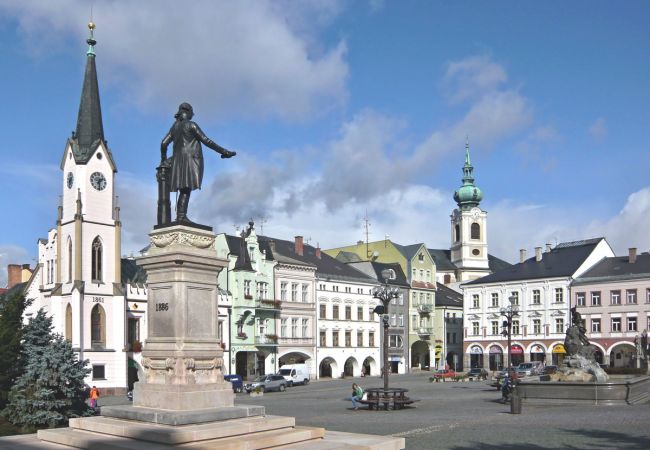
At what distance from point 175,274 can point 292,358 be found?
175 ft

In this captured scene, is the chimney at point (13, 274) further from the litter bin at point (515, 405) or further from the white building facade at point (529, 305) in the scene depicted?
the litter bin at point (515, 405)

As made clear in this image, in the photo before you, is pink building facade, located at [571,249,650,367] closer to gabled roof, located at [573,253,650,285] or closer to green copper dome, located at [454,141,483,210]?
gabled roof, located at [573,253,650,285]

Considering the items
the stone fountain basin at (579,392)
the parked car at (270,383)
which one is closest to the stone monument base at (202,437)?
the stone fountain basin at (579,392)

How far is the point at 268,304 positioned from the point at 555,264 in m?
29.9

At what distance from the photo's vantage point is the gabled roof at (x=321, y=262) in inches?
2702

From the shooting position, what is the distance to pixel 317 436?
14.7 metres

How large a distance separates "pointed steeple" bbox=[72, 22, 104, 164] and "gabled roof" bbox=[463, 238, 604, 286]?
4297 cm

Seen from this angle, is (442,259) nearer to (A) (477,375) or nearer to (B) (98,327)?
(A) (477,375)

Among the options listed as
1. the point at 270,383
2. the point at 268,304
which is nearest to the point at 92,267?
the point at 270,383

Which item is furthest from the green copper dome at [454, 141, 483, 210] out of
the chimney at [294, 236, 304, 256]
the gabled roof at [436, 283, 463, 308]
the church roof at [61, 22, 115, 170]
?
the church roof at [61, 22, 115, 170]

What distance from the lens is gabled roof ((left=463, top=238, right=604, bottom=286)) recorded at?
73856 mm

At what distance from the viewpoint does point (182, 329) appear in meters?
14.0

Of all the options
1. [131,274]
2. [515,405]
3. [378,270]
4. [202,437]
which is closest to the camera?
[202,437]

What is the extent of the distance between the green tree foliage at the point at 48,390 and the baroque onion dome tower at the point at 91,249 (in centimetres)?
2966
